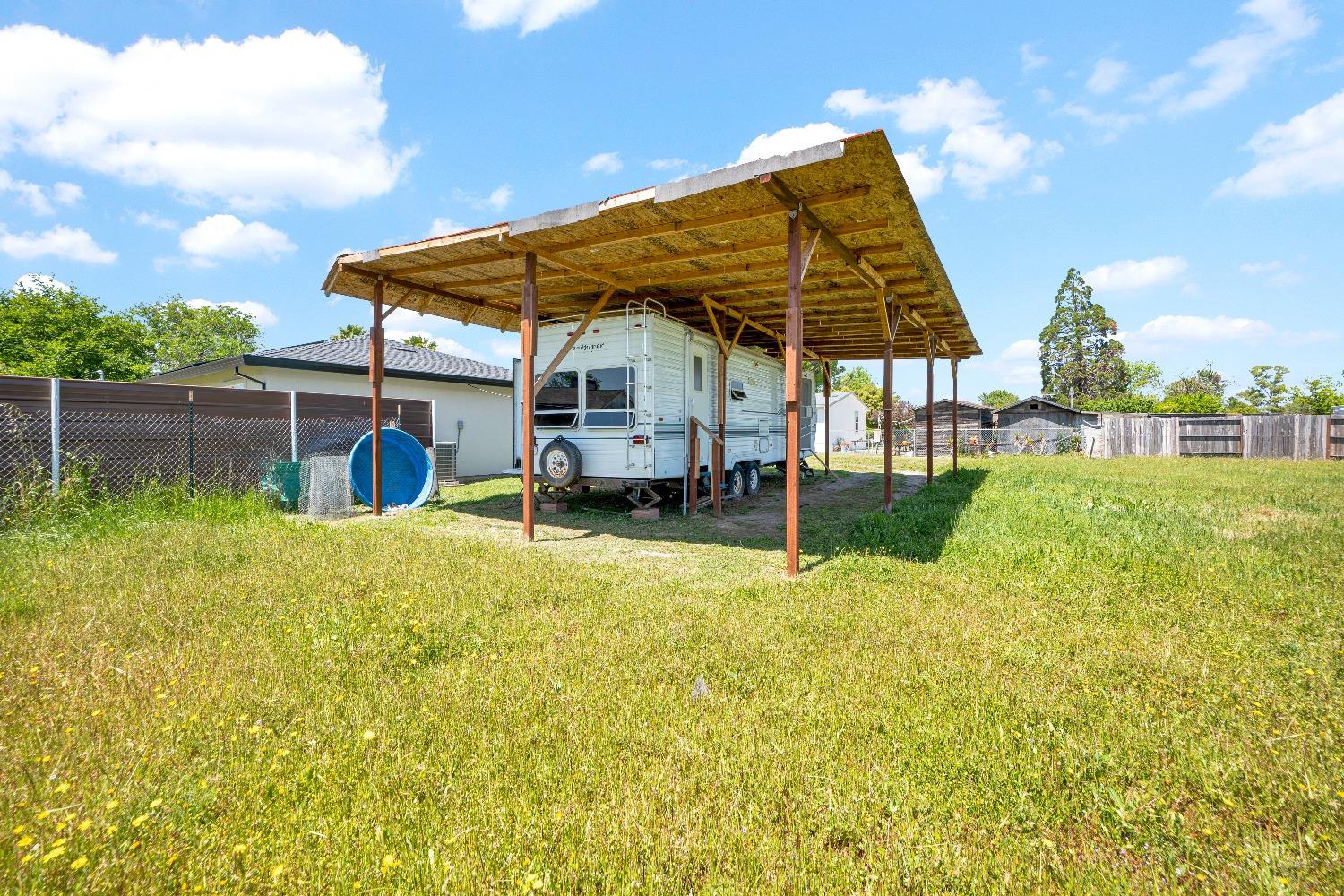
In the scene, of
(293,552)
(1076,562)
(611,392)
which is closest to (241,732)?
(293,552)

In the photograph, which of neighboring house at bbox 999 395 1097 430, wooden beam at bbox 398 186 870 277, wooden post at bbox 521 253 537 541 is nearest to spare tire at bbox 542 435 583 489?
wooden post at bbox 521 253 537 541

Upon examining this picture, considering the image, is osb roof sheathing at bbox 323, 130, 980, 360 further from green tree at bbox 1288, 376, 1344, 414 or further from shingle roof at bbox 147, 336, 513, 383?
green tree at bbox 1288, 376, 1344, 414

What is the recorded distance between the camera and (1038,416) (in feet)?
109

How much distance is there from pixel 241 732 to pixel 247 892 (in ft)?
3.42

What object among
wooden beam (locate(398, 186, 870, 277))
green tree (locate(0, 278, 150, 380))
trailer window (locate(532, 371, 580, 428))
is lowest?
trailer window (locate(532, 371, 580, 428))

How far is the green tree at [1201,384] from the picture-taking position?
62281 millimetres

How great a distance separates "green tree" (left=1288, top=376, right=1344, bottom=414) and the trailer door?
158 ft

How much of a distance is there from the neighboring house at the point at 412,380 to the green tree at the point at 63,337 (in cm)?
2331

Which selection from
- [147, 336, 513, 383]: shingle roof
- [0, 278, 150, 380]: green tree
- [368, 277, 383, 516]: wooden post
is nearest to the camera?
[368, 277, 383, 516]: wooden post

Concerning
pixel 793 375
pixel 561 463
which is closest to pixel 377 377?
pixel 561 463

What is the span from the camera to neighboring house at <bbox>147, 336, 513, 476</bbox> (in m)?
12.9

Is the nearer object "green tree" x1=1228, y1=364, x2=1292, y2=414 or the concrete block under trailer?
the concrete block under trailer

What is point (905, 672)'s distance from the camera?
10.7 ft

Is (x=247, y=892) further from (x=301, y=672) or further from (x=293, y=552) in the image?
(x=293, y=552)
